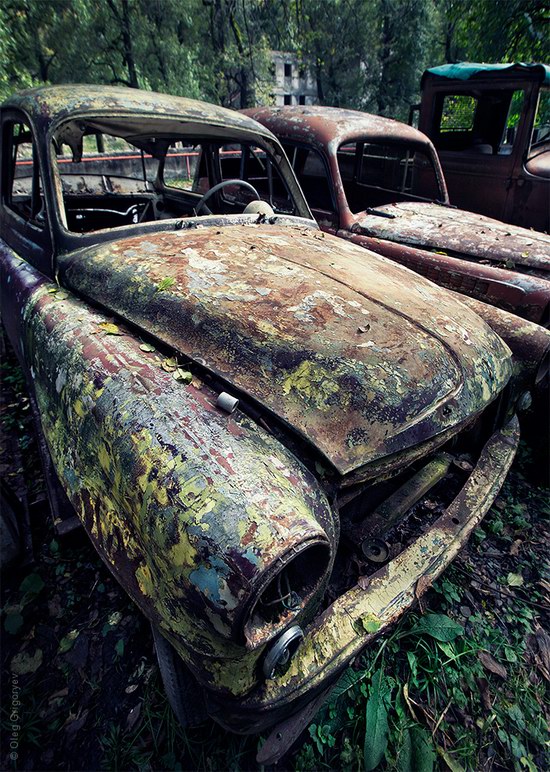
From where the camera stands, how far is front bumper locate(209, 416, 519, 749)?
1.19 meters

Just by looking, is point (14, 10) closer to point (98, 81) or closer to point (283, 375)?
point (98, 81)

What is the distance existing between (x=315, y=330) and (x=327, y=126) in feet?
9.86

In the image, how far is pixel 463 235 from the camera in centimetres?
361

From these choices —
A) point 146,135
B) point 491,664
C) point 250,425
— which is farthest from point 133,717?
point 146,135

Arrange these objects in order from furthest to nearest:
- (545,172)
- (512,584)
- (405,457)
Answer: (545,172)
(512,584)
(405,457)

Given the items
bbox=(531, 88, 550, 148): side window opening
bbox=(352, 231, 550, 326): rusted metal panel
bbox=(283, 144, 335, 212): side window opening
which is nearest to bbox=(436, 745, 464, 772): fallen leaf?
bbox=(352, 231, 550, 326): rusted metal panel

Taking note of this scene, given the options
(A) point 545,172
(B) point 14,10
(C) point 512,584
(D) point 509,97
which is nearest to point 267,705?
(C) point 512,584

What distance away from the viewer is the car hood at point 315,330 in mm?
1456

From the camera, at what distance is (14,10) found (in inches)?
573

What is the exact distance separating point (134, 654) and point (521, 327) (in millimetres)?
2248

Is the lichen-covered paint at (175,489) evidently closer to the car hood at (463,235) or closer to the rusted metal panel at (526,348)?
the rusted metal panel at (526,348)

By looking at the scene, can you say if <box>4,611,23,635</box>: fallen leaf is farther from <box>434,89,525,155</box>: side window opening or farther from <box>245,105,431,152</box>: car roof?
<box>434,89,525,155</box>: side window opening

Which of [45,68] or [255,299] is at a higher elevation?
[45,68]

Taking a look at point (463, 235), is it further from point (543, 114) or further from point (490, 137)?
point (543, 114)
